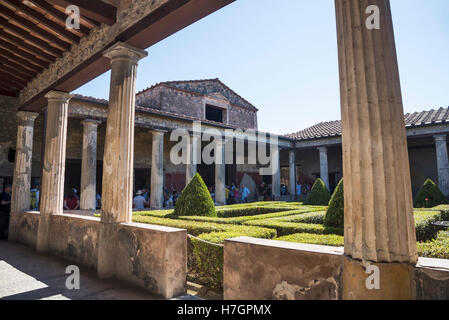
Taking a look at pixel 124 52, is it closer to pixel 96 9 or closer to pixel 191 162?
pixel 96 9

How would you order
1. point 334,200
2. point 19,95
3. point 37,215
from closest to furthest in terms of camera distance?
point 334,200 → point 37,215 → point 19,95

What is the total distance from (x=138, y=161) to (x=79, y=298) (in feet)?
36.1

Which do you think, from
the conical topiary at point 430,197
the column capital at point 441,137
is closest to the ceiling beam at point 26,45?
the conical topiary at point 430,197

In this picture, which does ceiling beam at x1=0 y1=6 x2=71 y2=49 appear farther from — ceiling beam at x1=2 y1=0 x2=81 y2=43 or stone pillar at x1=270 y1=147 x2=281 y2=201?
stone pillar at x1=270 y1=147 x2=281 y2=201

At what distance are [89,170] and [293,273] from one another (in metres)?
8.90

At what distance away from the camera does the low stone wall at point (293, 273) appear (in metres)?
1.50

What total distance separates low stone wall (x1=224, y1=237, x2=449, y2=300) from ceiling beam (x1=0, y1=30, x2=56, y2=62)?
184 inches

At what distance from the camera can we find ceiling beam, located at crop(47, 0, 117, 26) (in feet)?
10.8

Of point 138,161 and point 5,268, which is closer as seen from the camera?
point 5,268

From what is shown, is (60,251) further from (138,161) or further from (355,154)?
(138,161)

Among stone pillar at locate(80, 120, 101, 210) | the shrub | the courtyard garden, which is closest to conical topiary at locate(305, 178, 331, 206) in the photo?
the courtyard garden

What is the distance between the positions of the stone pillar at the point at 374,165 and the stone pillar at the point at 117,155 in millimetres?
2754
